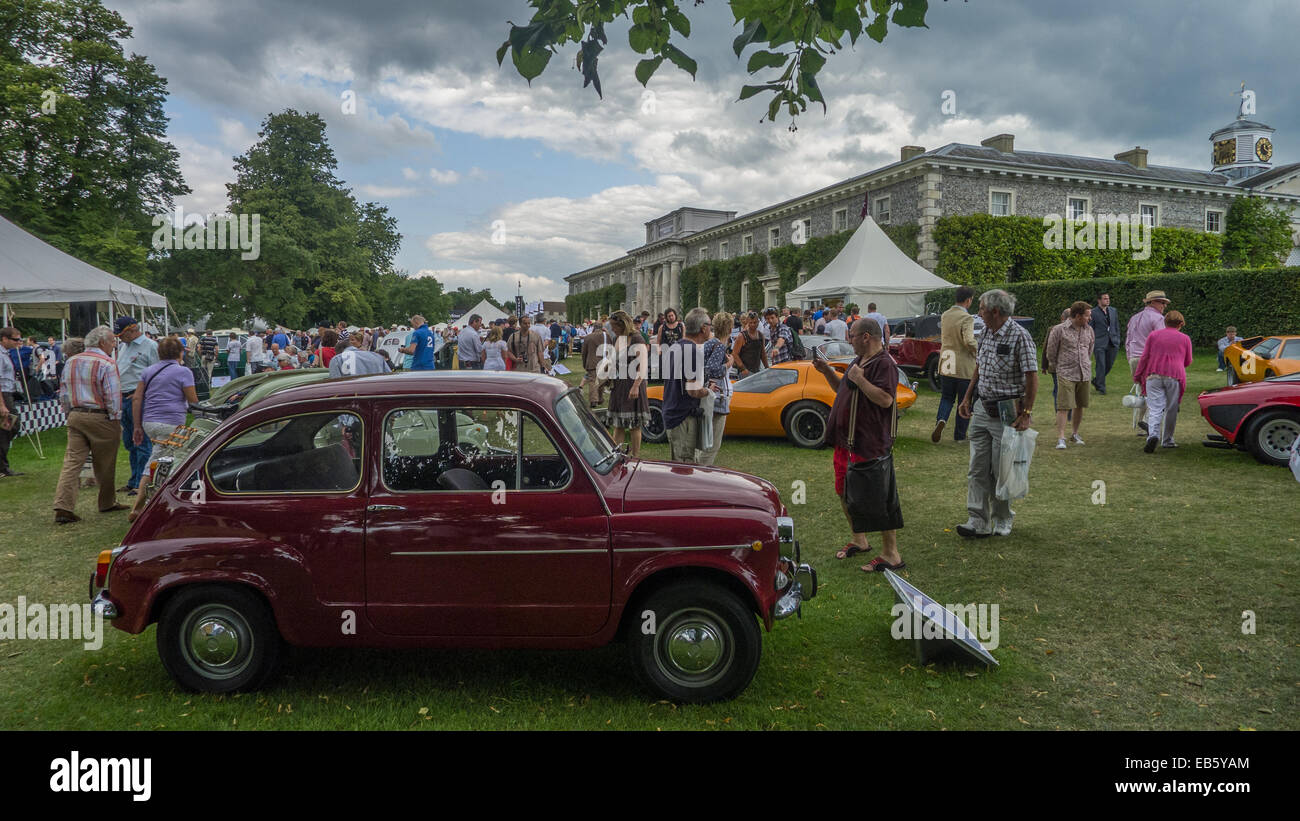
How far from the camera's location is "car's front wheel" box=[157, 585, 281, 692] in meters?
3.85

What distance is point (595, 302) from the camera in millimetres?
88688

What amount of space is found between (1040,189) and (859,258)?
2136 centimetres

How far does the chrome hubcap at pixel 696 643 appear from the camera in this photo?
380 cm

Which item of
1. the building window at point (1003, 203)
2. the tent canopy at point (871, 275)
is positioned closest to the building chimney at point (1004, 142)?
the building window at point (1003, 203)

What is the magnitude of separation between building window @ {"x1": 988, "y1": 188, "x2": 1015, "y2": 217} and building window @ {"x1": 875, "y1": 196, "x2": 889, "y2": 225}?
16.2 ft

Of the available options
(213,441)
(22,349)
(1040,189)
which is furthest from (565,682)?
(1040,189)

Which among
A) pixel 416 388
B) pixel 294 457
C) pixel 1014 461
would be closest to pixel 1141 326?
pixel 1014 461

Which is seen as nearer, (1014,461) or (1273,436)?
(1014,461)

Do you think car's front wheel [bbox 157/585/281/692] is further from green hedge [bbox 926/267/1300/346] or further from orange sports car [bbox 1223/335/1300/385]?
green hedge [bbox 926/267/1300/346]

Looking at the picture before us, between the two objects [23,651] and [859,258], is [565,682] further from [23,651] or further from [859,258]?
[859,258]

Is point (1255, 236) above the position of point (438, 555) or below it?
above

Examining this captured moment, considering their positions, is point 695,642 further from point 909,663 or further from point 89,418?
point 89,418

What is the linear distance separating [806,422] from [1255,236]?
4185 centimetres
